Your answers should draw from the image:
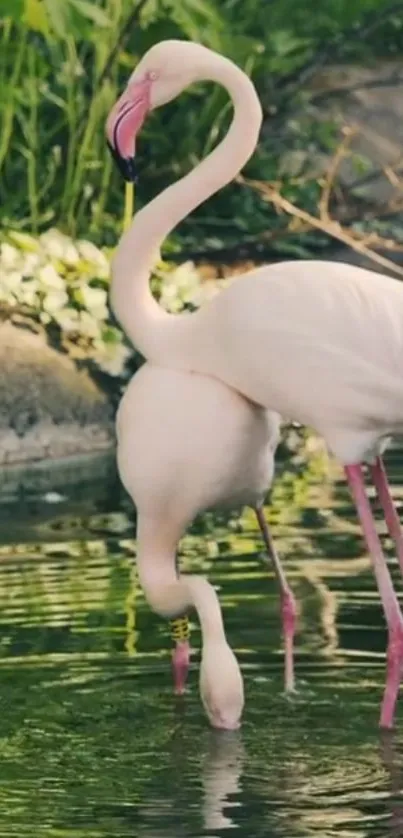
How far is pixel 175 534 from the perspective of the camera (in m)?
5.97

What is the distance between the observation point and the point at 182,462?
5.74m

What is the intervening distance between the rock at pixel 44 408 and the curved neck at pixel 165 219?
425cm

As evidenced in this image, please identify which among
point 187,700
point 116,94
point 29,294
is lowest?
point 29,294

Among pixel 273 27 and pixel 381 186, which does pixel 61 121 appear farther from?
pixel 381 186

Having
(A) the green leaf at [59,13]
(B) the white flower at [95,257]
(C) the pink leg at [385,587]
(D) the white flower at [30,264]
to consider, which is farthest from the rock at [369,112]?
(C) the pink leg at [385,587]

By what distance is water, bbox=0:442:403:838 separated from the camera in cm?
474

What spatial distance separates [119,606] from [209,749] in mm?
1574

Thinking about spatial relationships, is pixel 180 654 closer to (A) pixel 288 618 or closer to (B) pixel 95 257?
(A) pixel 288 618

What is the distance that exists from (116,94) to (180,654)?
704cm

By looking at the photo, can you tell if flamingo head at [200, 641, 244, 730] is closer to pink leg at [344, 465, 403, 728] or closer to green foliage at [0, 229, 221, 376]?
pink leg at [344, 465, 403, 728]

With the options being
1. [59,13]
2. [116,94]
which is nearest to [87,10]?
[59,13]

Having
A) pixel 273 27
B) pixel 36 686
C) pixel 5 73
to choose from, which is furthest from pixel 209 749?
pixel 273 27

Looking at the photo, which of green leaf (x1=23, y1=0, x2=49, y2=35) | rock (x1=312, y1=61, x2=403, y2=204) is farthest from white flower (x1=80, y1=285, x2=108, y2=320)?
rock (x1=312, y1=61, x2=403, y2=204)

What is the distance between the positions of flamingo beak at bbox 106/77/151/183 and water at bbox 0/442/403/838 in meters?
1.25
